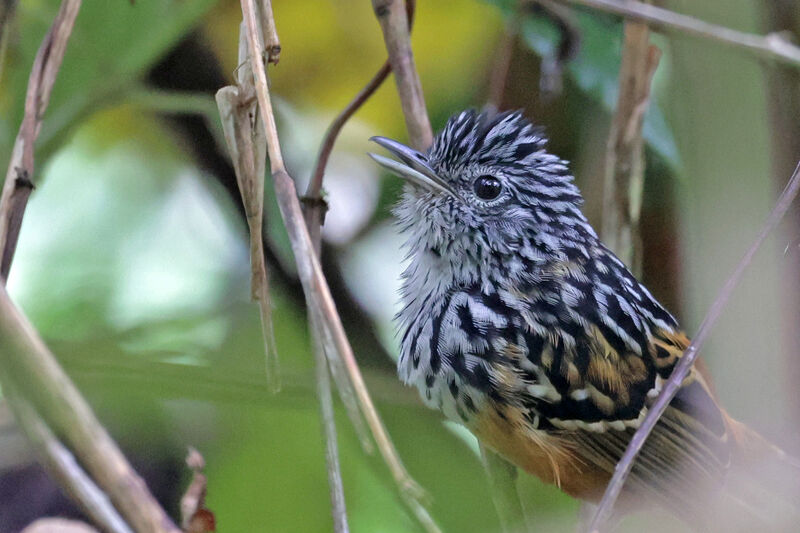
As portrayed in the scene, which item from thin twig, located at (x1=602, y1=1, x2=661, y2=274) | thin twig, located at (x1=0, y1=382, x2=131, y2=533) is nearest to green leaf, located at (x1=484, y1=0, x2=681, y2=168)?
thin twig, located at (x1=602, y1=1, x2=661, y2=274)

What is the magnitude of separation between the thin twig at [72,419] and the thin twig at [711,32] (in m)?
1.41

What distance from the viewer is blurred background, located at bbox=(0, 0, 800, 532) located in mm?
2090

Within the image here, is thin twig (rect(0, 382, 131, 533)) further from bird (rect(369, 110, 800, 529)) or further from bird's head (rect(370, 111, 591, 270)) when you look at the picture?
bird's head (rect(370, 111, 591, 270))

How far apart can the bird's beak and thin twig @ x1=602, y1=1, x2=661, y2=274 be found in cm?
41

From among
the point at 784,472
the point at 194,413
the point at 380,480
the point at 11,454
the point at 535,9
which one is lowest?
the point at 11,454

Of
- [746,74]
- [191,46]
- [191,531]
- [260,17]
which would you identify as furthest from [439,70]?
[191,531]

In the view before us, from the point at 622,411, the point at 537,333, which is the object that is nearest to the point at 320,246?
the point at 537,333

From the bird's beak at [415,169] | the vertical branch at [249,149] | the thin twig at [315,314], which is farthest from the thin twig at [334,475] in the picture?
the bird's beak at [415,169]

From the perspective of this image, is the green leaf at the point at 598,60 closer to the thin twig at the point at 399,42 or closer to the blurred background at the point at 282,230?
the blurred background at the point at 282,230

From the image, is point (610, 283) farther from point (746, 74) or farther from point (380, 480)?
point (380, 480)

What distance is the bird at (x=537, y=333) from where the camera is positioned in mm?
2066

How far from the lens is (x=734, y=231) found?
1.99 m

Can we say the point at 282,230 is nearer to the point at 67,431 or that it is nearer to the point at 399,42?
the point at 399,42

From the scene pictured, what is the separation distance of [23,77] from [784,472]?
7.04 feet
